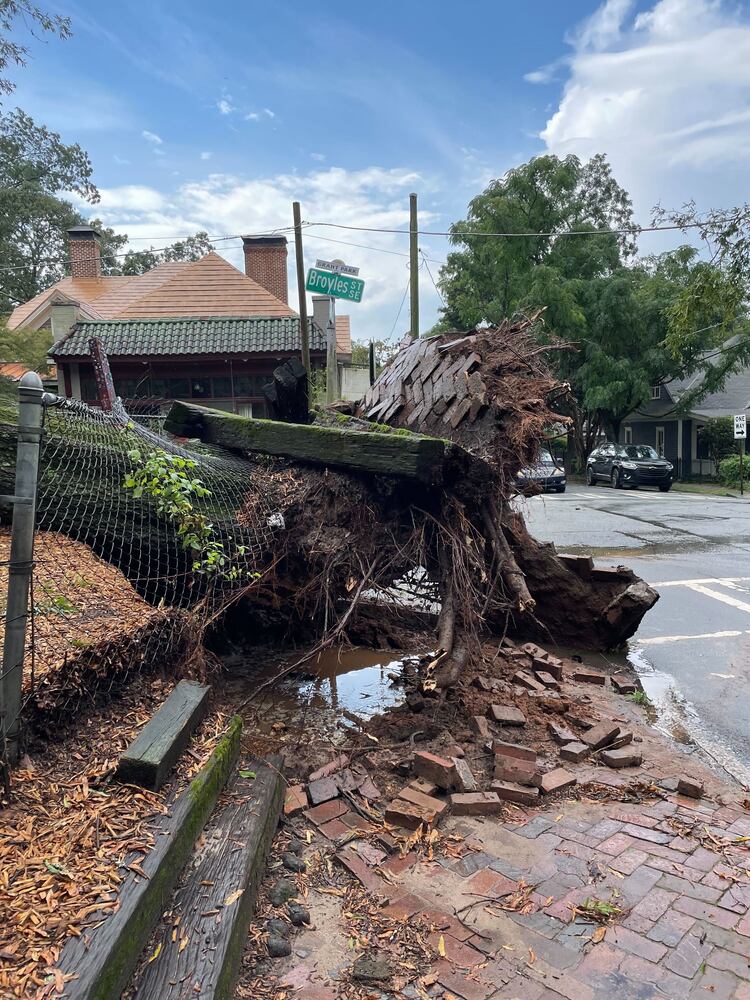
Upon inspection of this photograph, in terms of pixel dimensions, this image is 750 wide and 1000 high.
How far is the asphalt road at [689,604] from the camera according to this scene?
15.5 ft

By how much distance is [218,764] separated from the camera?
9.55ft

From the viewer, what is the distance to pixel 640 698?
5.03 m

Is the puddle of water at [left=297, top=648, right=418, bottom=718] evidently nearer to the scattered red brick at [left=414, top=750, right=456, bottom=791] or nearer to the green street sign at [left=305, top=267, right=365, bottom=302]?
the scattered red brick at [left=414, top=750, right=456, bottom=791]

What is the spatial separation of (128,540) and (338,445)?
163 centimetres

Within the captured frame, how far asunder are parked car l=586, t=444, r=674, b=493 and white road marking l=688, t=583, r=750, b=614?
53.9ft

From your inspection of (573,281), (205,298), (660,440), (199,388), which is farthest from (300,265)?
(660,440)

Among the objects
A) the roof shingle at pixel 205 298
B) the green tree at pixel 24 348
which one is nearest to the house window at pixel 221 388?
the roof shingle at pixel 205 298

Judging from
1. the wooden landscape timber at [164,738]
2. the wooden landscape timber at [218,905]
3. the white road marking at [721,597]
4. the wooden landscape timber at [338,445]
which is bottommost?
the white road marking at [721,597]

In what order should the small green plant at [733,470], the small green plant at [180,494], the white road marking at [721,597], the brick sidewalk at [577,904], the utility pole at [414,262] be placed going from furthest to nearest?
the small green plant at [733,470], the utility pole at [414,262], the white road marking at [721,597], the small green plant at [180,494], the brick sidewalk at [577,904]

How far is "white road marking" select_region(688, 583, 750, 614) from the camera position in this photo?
297 inches

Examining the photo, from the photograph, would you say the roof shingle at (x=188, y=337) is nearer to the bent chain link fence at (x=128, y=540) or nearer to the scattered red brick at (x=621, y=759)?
the bent chain link fence at (x=128, y=540)

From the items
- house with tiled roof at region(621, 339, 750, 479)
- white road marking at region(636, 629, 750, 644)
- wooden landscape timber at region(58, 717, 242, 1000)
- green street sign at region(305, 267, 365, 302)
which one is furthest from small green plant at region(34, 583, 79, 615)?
house with tiled roof at region(621, 339, 750, 479)

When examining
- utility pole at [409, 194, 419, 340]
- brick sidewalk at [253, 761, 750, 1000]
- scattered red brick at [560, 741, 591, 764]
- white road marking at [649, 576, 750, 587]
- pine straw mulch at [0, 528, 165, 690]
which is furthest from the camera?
utility pole at [409, 194, 419, 340]

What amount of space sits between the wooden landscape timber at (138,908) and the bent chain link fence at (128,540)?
2.91 feet
